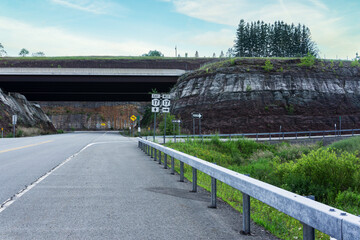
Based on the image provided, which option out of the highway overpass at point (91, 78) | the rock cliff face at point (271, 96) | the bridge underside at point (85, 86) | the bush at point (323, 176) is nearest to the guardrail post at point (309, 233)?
the bush at point (323, 176)

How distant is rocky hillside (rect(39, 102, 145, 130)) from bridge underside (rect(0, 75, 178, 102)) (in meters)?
22.7

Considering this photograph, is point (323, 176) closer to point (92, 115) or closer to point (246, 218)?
point (246, 218)

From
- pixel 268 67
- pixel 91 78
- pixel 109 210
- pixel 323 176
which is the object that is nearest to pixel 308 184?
pixel 323 176

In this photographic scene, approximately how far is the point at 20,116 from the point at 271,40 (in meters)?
79.1

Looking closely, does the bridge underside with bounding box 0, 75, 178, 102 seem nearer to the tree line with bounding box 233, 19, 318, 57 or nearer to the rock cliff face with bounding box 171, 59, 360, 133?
the rock cliff face with bounding box 171, 59, 360, 133

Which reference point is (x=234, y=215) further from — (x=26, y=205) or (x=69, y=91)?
(x=69, y=91)

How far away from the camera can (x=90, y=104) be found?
104 meters

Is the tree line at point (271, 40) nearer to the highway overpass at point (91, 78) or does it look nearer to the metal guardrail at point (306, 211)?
the highway overpass at point (91, 78)

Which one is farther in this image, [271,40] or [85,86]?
[271,40]

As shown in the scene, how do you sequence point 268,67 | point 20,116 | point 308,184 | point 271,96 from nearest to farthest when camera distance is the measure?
point 308,184, point 271,96, point 268,67, point 20,116

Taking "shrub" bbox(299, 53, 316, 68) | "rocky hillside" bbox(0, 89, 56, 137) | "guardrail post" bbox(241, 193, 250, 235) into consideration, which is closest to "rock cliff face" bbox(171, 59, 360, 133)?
"shrub" bbox(299, 53, 316, 68)

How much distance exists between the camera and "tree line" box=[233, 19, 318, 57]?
355 ft

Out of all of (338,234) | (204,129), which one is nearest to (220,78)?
(204,129)

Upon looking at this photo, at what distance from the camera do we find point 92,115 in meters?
106
